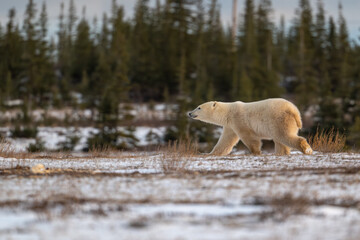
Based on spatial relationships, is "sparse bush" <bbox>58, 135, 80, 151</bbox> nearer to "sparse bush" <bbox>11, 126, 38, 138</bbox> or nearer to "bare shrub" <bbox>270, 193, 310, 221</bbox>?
"sparse bush" <bbox>11, 126, 38, 138</bbox>

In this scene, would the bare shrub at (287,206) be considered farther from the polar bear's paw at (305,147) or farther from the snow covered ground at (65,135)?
the snow covered ground at (65,135)

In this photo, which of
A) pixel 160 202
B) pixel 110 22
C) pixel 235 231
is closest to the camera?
pixel 235 231

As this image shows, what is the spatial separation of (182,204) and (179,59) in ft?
146

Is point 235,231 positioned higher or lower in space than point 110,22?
lower

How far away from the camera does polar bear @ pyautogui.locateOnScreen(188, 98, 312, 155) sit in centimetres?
965

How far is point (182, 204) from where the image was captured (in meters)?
4.37

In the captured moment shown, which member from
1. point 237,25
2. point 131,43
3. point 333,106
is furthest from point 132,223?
point 237,25

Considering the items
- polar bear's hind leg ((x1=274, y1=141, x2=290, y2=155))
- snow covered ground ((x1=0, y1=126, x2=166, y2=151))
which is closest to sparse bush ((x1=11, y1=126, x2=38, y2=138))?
snow covered ground ((x1=0, y1=126, x2=166, y2=151))

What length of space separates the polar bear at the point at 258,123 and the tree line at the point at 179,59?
23760mm

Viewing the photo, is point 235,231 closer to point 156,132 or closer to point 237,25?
point 156,132

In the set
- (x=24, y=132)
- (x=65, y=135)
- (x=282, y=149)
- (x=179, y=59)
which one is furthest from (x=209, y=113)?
(x=179, y=59)

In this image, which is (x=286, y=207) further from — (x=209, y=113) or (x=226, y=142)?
(x=209, y=113)

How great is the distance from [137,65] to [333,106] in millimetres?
23227

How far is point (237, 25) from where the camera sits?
55.5 metres
